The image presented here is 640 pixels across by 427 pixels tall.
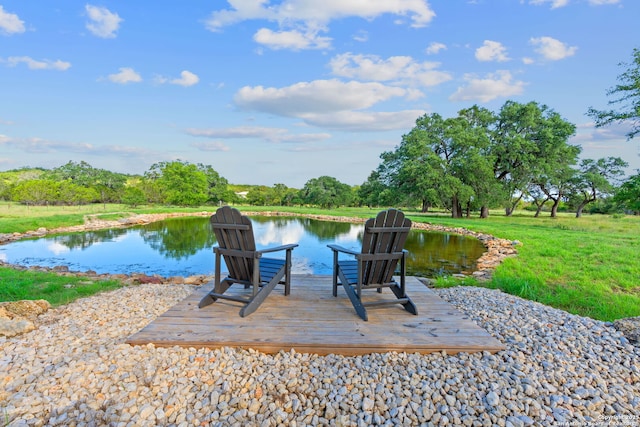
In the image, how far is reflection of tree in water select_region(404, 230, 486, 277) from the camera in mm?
8258

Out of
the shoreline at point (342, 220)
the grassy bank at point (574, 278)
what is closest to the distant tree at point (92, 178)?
the shoreline at point (342, 220)

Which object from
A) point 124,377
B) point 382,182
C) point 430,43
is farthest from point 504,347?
point 382,182

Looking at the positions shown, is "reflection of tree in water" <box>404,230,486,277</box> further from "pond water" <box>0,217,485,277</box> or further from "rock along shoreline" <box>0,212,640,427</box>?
"rock along shoreline" <box>0,212,640,427</box>

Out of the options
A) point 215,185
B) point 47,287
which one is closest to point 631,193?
point 47,287

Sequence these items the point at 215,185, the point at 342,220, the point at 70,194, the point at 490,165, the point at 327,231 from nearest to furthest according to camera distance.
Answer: the point at 327,231, the point at 490,165, the point at 342,220, the point at 70,194, the point at 215,185

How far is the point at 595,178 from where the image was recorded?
2381cm

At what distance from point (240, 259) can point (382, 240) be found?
61.8 inches

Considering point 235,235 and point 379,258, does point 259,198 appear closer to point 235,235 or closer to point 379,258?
point 235,235

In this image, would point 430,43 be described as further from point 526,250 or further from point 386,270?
point 386,270

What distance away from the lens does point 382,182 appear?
2716 centimetres

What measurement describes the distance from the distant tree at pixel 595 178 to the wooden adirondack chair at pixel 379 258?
28610 millimetres

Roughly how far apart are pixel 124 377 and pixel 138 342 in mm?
481

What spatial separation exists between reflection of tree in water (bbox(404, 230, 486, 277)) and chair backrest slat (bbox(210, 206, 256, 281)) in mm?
5498

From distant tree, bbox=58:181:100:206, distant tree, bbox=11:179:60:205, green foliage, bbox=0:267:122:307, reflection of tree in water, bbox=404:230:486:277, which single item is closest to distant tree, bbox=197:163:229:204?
distant tree, bbox=58:181:100:206
